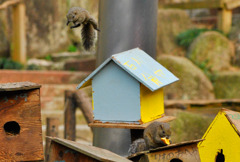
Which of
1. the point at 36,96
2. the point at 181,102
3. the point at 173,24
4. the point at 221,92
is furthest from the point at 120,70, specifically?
the point at 173,24

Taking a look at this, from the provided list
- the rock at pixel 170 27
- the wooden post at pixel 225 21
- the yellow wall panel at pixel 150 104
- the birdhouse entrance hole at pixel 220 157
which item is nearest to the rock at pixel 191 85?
the rock at pixel 170 27

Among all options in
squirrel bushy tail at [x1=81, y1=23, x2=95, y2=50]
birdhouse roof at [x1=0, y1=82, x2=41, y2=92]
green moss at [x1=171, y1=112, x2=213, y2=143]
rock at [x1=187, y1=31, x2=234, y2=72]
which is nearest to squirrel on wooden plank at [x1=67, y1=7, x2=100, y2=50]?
squirrel bushy tail at [x1=81, y1=23, x2=95, y2=50]

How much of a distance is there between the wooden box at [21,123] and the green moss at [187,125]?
10.6ft

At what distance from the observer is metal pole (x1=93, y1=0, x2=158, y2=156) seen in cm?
386

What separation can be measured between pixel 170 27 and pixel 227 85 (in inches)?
126

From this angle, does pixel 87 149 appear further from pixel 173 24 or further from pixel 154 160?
pixel 173 24

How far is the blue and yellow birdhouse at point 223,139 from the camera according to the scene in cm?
275

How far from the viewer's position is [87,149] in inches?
92.9

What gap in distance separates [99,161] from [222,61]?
35.9ft

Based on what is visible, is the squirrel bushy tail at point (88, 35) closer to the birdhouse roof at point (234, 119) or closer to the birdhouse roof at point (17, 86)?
the birdhouse roof at point (17, 86)

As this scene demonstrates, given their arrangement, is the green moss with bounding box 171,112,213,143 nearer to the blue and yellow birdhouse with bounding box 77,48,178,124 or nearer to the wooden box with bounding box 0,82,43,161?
the blue and yellow birdhouse with bounding box 77,48,178,124

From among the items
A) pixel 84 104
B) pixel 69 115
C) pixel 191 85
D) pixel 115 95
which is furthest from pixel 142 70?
pixel 191 85

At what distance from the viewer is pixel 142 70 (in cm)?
Answer: 304

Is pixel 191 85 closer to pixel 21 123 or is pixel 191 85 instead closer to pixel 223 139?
pixel 223 139
